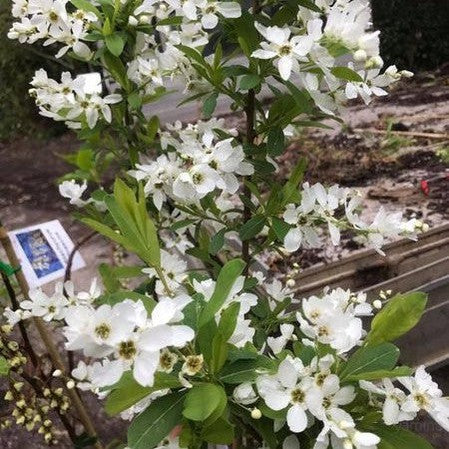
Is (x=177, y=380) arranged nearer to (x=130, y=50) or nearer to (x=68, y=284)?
(x=68, y=284)

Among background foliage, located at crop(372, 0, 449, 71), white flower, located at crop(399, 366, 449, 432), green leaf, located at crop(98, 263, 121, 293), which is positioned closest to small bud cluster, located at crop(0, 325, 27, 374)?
green leaf, located at crop(98, 263, 121, 293)

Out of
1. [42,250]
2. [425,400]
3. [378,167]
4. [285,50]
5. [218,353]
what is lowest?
[378,167]

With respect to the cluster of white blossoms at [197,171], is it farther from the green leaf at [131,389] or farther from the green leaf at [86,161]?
the green leaf at [86,161]

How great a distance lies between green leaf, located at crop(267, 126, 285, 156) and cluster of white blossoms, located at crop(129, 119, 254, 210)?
0.05 metres

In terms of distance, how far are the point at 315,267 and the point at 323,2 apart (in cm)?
88

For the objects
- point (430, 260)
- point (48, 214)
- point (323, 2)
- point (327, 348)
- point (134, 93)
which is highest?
point (323, 2)

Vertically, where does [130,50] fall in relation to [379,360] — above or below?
above

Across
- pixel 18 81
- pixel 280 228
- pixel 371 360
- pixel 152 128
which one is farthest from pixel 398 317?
pixel 18 81

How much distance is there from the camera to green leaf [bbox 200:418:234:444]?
2.01 ft

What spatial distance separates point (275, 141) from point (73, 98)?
0.35 meters

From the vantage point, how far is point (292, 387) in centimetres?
61

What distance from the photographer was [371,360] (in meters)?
0.63

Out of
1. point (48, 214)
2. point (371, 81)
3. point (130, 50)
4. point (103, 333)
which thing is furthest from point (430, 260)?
point (48, 214)

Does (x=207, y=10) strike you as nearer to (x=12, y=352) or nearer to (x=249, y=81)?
(x=249, y=81)
